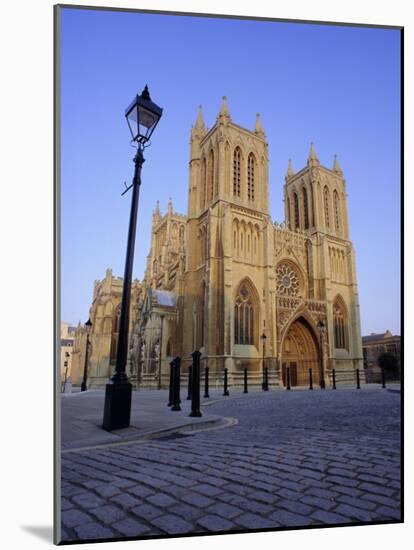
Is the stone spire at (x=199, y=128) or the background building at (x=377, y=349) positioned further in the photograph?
the stone spire at (x=199, y=128)

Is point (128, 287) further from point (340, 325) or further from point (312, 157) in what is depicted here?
point (340, 325)

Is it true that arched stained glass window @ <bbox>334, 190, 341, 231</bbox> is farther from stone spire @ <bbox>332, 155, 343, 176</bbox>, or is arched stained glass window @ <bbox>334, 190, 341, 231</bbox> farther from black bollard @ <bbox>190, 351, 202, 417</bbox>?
black bollard @ <bbox>190, 351, 202, 417</bbox>

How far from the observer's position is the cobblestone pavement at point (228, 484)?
7.55ft

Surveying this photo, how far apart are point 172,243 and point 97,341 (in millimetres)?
4305

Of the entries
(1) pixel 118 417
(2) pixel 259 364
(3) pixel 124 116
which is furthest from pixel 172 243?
(1) pixel 118 417

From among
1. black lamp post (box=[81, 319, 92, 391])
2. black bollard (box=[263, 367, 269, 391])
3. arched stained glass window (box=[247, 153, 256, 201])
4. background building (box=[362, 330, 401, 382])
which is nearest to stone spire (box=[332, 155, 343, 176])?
background building (box=[362, 330, 401, 382])

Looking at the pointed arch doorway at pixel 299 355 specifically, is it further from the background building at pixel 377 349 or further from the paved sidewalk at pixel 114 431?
the paved sidewalk at pixel 114 431

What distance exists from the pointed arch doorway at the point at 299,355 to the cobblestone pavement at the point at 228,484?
13.2 ft

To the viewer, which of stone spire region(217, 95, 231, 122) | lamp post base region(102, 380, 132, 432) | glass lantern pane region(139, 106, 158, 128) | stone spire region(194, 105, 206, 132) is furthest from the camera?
stone spire region(217, 95, 231, 122)

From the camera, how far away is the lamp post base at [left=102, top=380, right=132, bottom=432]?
335 centimetres

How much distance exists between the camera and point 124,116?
3.64 metres

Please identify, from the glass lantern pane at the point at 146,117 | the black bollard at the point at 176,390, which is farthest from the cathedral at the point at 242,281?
the glass lantern pane at the point at 146,117

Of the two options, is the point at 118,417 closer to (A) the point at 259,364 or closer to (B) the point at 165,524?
(B) the point at 165,524

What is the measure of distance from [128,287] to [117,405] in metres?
1.03
